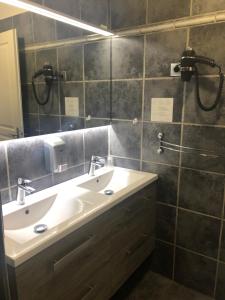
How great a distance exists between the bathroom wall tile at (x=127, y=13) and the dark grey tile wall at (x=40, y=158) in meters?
0.80

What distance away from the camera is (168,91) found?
5.44 ft

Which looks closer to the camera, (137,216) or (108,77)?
(137,216)

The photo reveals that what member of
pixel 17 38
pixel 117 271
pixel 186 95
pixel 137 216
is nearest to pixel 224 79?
pixel 186 95

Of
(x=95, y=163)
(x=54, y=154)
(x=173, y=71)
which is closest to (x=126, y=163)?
(x=95, y=163)

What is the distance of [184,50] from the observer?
1.54 m

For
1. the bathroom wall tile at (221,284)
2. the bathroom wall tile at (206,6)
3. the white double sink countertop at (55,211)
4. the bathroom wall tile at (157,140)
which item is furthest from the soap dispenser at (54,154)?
the bathroom wall tile at (221,284)

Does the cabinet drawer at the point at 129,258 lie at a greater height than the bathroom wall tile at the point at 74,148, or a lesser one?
lesser

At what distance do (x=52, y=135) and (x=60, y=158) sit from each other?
16cm

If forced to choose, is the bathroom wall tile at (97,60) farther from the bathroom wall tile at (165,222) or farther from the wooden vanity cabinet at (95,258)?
the bathroom wall tile at (165,222)

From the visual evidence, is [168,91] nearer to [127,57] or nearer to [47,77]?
[127,57]

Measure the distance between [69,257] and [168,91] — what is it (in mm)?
1192

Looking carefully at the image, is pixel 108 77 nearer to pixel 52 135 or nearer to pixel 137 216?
pixel 52 135

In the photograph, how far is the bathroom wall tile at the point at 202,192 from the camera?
1593 mm

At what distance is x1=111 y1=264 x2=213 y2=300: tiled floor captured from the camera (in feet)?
5.75
